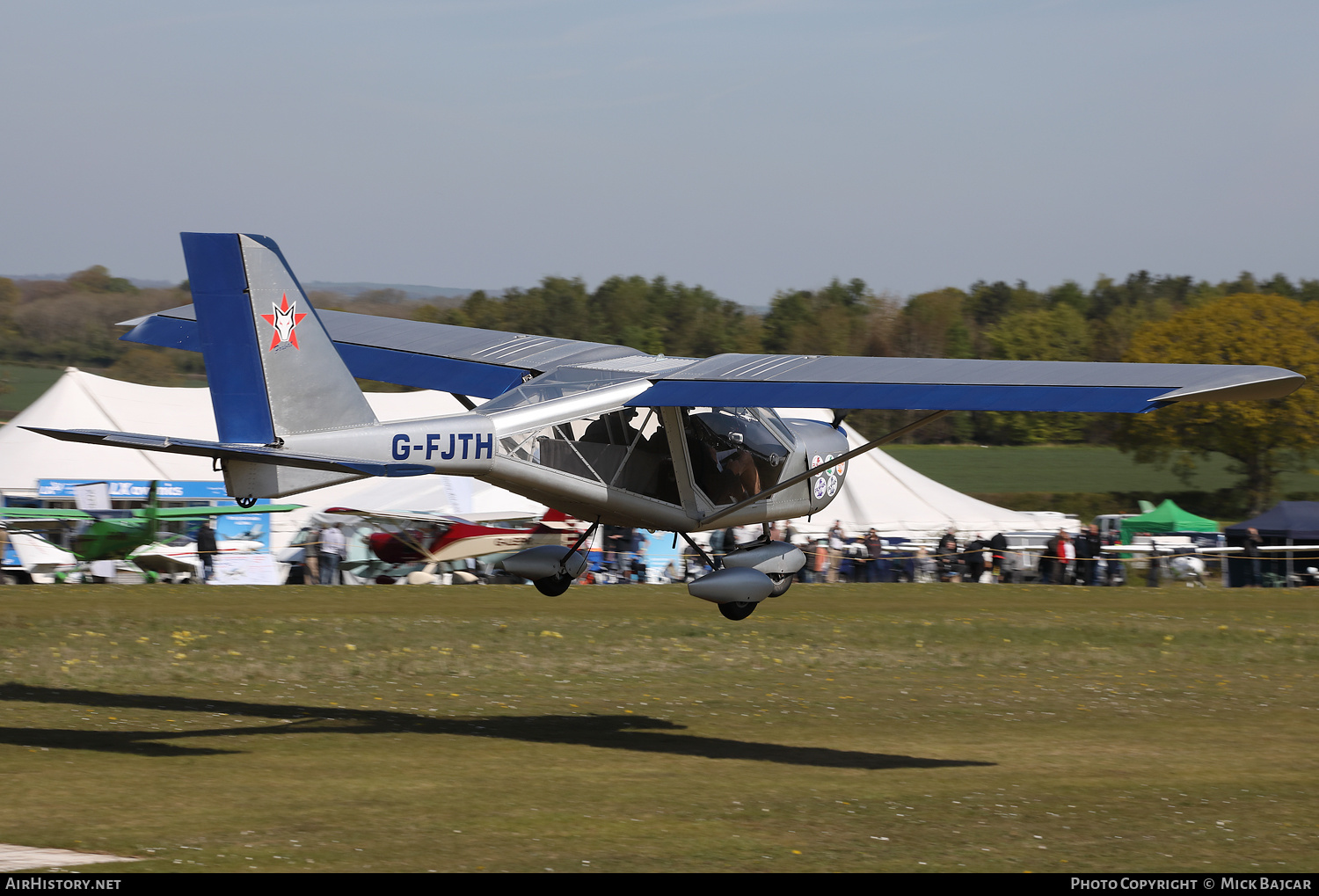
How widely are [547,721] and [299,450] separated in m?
6.78

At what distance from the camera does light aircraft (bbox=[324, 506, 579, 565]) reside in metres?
29.4

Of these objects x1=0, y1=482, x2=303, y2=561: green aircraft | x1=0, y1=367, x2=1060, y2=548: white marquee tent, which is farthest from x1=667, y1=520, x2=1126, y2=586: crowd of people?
x1=0, y1=482, x2=303, y2=561: green aircraft

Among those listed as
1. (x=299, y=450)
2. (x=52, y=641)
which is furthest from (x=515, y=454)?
(x=52, y=641)

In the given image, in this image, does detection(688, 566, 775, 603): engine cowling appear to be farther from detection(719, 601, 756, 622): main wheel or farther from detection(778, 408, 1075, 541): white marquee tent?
detection(778, 408, 1075, 541): white marquee tent

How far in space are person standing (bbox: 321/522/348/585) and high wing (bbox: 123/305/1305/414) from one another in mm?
14157

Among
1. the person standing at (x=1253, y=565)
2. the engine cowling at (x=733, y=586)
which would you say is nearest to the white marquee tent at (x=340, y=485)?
the person standing at (x=1253, y=565)

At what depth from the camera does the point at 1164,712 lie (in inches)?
721

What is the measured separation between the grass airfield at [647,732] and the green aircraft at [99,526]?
1.66 metres

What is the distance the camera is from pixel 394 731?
16.3 m

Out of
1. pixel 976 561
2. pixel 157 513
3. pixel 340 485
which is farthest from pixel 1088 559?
pixel 157 513

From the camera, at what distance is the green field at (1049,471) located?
73.8m

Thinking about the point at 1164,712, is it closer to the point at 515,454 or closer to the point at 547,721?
the point at 547,721

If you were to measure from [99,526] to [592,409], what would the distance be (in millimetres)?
19057

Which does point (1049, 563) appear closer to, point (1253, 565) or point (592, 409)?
point (1253, 565)
